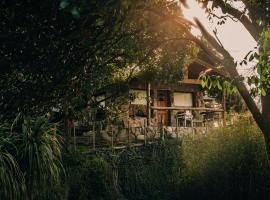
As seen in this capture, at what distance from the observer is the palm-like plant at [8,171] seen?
27.5ft

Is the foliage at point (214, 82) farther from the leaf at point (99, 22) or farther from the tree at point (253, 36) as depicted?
the leaf at point (99, 22)

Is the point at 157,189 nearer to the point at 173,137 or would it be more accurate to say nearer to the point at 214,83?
the point at 173,137

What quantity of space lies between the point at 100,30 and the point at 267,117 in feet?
12.2

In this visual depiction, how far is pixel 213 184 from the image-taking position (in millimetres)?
12383

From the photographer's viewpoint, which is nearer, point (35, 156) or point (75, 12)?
point (75, 12)

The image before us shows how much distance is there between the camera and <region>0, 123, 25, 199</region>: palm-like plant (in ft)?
27.5

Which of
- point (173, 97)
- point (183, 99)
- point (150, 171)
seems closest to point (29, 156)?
point (150, 171)

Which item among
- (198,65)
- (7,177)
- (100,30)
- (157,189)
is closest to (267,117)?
(100,30)

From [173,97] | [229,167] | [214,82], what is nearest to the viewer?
[214,82]

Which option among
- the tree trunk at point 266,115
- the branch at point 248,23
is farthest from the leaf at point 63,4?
the tree trunk at point 266,115

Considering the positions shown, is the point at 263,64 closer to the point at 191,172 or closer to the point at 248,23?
the point at 248,23

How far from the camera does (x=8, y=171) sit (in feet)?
28.3

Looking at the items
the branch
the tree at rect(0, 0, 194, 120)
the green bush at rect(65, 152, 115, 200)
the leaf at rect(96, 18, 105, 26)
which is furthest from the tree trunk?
the green bush at rect(65, 152, 115, 200)

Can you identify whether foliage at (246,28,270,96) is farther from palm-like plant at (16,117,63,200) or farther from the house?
the house
